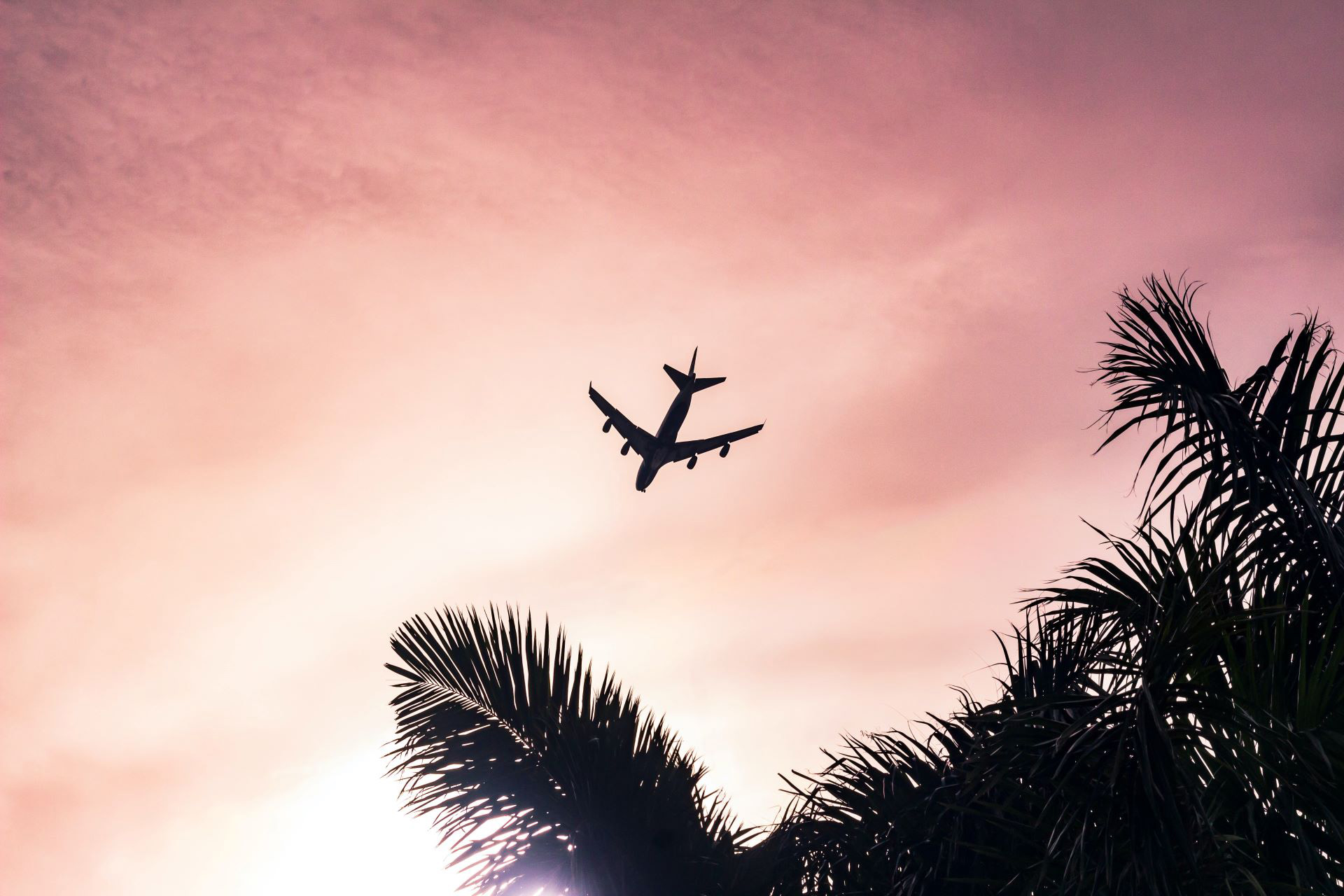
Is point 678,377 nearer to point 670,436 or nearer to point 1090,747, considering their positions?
point 670,436

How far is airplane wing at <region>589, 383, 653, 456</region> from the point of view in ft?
122

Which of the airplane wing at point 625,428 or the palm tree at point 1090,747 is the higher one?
the airplane wing at point 625,428

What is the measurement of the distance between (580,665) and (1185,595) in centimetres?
382

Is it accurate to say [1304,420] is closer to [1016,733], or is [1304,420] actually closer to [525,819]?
[1016,733]

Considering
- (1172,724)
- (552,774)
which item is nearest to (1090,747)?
(1172,724)

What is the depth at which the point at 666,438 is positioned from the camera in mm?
36188

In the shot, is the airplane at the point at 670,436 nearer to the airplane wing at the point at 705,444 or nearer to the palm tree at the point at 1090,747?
the airplane wing at the point at 705,444

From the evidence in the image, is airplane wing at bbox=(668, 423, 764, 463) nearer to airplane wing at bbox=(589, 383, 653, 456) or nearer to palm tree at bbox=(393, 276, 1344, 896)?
airplane wing at bbox=(589, 383, 653, 456)

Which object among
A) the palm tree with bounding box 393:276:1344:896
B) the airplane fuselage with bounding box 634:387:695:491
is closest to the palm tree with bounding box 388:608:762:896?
the palm tree with bounding box 393:276:1344:896

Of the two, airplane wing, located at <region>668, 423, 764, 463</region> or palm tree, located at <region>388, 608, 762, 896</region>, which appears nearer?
palm tree, located at <region>388, 608, 762, 896</region>

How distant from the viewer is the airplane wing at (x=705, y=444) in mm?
37094

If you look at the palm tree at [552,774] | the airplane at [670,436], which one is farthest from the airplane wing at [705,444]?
the palm tree at [552,774]

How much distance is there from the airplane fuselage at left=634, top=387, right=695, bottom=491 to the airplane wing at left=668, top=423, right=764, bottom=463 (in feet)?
1.24

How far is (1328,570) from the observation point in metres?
5.43
